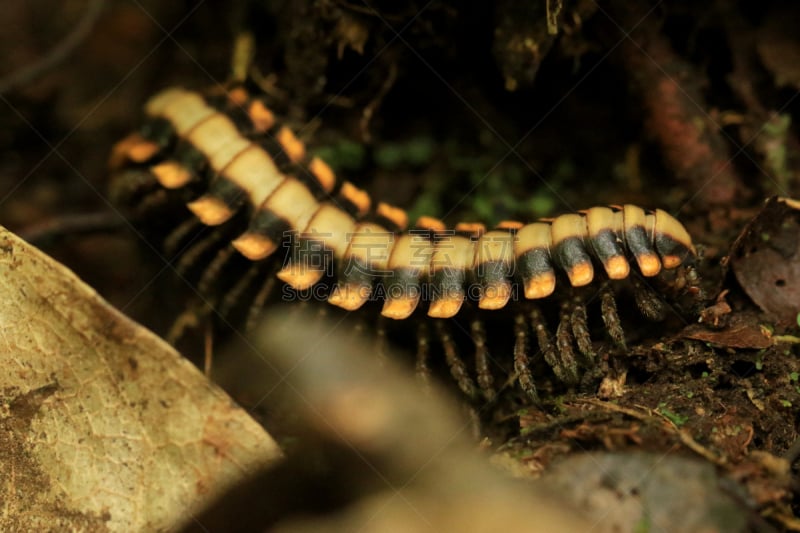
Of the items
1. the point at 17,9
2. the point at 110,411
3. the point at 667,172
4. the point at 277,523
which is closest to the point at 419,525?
the point at 277,523

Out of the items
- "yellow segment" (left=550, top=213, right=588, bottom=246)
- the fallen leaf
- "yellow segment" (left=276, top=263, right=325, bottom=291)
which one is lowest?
"yellow segment" (left=276, top=263, right=325, bottom=291)

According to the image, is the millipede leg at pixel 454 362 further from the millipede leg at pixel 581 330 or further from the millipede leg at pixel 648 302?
the millipede leg at pixel 648 302

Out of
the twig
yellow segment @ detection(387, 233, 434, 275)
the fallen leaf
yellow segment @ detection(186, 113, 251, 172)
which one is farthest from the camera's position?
the twig

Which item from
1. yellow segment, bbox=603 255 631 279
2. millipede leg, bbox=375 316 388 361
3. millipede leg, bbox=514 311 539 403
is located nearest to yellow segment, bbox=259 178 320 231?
millipede leg, bbox=375 316 388 361

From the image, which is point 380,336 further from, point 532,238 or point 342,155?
point 342,155

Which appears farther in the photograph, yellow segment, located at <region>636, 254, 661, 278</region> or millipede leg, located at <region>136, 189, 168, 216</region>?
millipede leg, located at <region>136, 189, 168, 216</region>

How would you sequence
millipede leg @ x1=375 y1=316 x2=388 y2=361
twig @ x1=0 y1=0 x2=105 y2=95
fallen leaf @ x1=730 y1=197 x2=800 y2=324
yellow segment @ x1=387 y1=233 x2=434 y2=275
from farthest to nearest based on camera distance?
1. twig @ x1=0 y1=0 x2=105 y2=95
2. millipede leg @ x1=375 y1=316 x2=388 y2=361
3. yellow segment @ x1=387 y1=233 x2=434 y2=275
4. fallen leaf @ x1=730 y1=197 x2=800 y2=324

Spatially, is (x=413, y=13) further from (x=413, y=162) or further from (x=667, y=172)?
(x=667, y=172)

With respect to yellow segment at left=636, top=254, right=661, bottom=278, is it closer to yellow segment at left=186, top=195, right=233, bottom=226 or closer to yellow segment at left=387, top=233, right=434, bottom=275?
yellow segment at left=387, top=233, right=434, bottom=275
